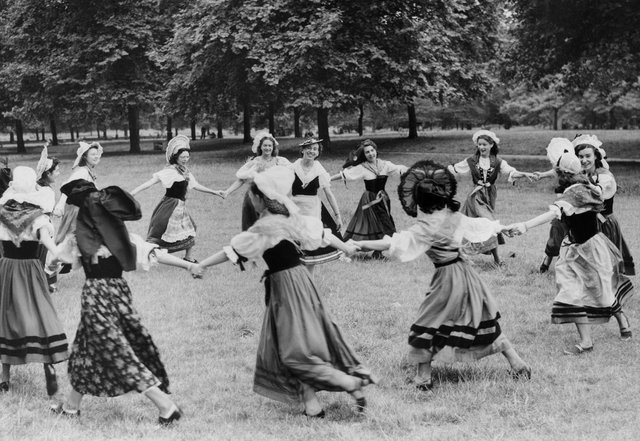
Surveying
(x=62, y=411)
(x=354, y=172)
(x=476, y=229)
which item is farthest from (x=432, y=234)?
(x=354, y=172)

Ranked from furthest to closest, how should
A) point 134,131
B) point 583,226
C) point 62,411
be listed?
point 134,131 < point 583,226 < point 62,411

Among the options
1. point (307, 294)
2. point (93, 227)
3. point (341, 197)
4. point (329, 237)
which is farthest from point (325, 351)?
point (341, 197)

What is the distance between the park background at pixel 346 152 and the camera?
5699 millimetres

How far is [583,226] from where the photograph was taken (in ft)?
25.0

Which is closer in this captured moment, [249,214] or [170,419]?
[170,419]

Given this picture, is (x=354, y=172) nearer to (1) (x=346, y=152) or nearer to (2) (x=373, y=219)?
(2) (x=373, y=219)

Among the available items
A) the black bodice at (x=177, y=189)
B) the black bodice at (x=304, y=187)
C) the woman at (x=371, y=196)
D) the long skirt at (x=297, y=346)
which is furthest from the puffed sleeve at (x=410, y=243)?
the black bodice at (x=177, y=189)

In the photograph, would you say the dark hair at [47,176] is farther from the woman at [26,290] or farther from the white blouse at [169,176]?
the woman at [26,290]

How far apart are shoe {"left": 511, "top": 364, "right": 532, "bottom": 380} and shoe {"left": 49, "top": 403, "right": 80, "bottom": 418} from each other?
3737 millimetres

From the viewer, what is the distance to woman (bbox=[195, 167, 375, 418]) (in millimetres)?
5547

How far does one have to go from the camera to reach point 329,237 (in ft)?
19.6

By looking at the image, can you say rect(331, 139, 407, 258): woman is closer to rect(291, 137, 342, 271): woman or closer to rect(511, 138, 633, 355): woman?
rect(291, 137, 342, 271): woman

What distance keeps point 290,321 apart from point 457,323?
152 centimetres

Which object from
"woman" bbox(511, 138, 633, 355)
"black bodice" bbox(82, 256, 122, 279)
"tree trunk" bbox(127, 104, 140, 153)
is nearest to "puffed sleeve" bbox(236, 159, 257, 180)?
"woman" bbox(511, 138, 633, 355)
